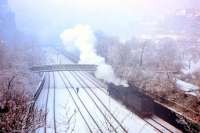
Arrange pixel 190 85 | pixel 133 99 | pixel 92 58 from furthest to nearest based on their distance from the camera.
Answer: pixel 92 58 → pixel 190 85 → pixel 133 99

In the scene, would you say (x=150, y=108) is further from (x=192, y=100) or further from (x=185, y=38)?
(x=185, y=38)

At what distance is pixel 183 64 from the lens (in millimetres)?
32812

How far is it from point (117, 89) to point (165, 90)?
357cm

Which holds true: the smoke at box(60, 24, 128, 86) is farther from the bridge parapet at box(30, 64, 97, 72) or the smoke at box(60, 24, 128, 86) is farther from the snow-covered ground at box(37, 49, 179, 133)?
the snow-covered ground at box(37, 49, 179, 133)

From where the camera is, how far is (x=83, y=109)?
19.7m

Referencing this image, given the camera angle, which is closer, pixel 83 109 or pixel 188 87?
pixel 83 109

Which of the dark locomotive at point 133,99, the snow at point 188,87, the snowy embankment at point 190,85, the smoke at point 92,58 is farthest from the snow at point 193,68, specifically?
the dark locomotive at point 133,99

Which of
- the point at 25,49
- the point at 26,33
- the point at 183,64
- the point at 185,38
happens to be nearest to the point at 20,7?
the point at 26,33

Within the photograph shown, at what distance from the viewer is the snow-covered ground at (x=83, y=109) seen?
1591 centimetres

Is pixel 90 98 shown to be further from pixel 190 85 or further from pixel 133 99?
pixel 190 85

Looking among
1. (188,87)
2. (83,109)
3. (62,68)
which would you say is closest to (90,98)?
(83,109)

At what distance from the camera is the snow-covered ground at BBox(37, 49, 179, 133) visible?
15.9 metres

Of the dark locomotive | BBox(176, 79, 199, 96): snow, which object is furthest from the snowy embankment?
the dark locomotive

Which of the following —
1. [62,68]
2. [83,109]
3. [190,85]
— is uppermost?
[190,85]
